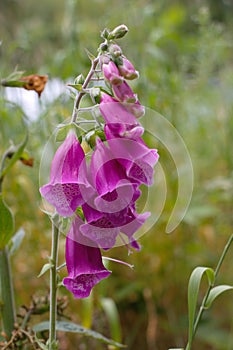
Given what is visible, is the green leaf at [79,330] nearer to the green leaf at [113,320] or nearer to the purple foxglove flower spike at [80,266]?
the purple foxglove flower spike at [80,266]

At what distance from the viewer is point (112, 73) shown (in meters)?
0.47

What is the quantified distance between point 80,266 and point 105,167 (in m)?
0.11

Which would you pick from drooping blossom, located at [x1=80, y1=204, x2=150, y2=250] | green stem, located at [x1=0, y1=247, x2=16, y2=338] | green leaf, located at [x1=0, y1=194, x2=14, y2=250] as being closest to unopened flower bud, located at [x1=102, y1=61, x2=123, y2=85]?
drooping blossom, located at [x1=80, y1=204, x2=150, y2=250]

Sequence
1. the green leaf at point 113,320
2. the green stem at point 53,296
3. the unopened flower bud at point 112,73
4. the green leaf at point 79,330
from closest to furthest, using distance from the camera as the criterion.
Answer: the unopened flower bud at point 112,73 → the green stem at point 53,296 → the green leaf at point 79,330 → the green leaf at point 113,320

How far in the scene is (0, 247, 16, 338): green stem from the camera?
0.73 meters

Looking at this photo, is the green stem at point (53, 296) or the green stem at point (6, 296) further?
the green stem at point (6, 296)

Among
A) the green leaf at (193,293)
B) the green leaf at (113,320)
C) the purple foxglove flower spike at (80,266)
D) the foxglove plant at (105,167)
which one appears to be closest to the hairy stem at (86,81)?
the foxglove plant at (105,167)

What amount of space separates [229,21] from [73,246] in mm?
1560

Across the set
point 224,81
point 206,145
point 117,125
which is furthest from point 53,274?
point 224,81

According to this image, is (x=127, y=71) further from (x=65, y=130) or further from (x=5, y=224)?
(x=5, y=224)

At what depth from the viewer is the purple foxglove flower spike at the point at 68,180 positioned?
51cm

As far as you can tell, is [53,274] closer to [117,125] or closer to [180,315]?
[117,125]

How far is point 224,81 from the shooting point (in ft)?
6.29

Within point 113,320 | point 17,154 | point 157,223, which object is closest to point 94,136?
point 17,154
